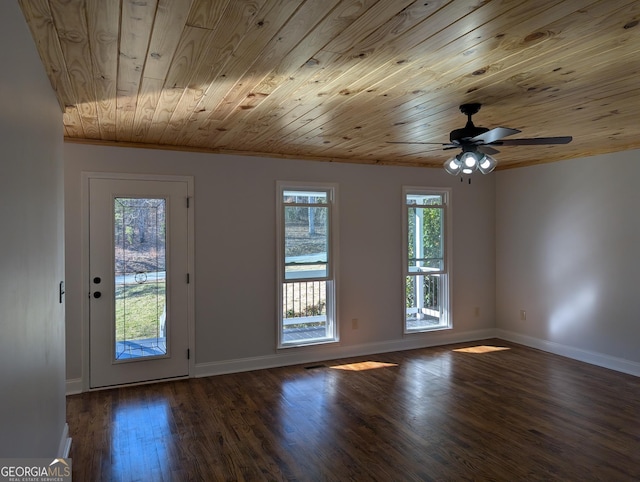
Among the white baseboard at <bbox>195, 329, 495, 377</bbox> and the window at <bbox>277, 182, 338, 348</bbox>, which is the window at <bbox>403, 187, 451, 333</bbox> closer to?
the white baseboard at <bbox>195, 329, 495, 377</bbox>

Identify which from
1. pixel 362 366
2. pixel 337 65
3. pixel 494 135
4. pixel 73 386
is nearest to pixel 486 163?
pixel 494 135

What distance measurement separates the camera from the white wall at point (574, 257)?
4.76m

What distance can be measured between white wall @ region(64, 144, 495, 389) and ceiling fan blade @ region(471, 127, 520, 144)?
2577mm

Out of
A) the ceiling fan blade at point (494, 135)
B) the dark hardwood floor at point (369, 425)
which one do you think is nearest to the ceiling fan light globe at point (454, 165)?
the ceiling fan blade at point (494, 135)

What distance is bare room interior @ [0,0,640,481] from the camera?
1947 millimetres

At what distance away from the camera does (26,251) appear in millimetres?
1798

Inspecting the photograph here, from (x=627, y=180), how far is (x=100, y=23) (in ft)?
16.7

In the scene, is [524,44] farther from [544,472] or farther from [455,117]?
[544,472]

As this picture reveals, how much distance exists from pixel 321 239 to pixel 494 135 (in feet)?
9.37

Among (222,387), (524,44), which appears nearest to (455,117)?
(524,44)

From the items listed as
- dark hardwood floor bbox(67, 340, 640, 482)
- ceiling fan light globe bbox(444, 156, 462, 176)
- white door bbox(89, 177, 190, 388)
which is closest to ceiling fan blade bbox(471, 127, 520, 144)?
ceiling fan light globe bbox(444, 156, 462, 176)

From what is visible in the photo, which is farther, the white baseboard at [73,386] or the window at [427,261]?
the window at [427,261]

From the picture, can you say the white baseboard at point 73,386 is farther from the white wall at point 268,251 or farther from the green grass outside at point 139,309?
the green grass outside at point 139,309

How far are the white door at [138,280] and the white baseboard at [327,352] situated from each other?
0.40 metres
